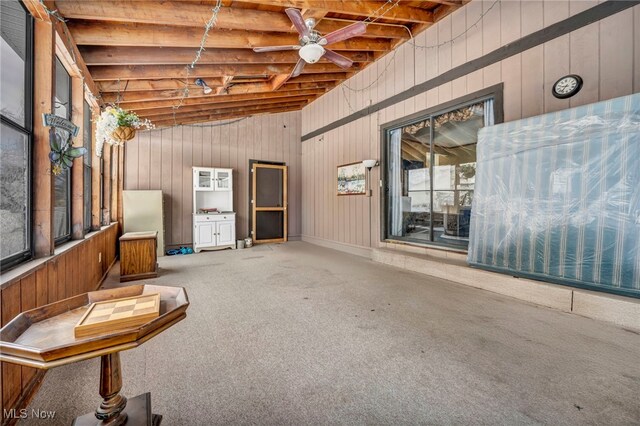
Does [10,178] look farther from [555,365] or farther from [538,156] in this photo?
[538,156]

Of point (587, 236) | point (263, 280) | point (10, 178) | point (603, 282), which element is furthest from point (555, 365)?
point (10, 178)

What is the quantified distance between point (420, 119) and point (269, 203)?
463 centimetres

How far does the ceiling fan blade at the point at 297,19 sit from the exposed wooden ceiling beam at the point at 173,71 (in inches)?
64.0

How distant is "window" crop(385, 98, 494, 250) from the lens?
425 cm

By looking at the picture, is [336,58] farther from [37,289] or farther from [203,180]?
[203,180]

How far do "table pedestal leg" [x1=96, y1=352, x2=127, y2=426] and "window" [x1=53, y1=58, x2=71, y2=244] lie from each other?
7.45 feet

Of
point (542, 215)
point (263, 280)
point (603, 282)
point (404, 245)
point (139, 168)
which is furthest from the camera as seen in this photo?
point (139, 168)

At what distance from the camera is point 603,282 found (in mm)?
2676

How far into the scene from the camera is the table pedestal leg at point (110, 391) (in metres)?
1.22

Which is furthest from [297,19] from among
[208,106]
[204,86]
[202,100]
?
[208,106]

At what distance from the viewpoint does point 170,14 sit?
306 cm

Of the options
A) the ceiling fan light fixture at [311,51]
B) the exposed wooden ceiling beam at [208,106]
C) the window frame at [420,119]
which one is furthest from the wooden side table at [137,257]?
the window frame at [420,119]

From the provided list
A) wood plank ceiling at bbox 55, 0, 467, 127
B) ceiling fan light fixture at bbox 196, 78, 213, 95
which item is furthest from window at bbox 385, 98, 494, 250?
ceiling fan light fixture at bbox 196, 78, 213, 95

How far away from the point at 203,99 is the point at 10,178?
418 cm
